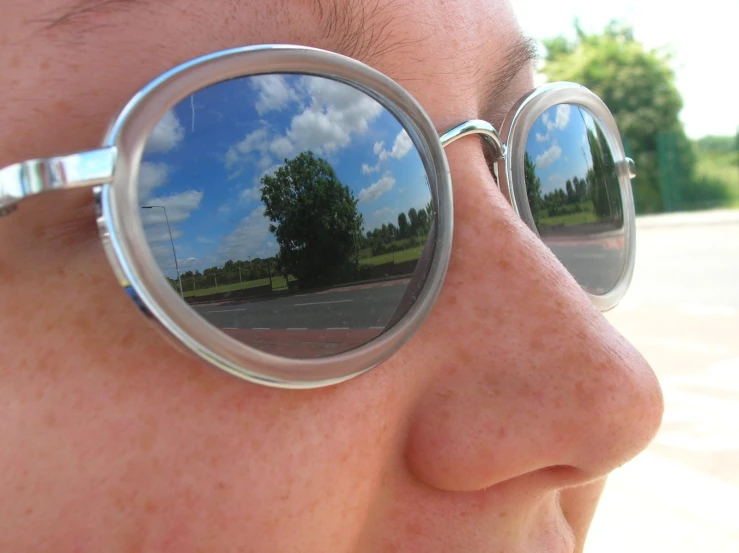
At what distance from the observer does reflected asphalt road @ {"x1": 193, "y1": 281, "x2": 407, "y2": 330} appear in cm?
66

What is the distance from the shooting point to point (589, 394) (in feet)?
2.54

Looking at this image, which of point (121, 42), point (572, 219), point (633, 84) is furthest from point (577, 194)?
point (633, 84)

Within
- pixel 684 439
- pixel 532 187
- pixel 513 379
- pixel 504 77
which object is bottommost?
pixel 684 439

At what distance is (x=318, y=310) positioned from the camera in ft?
2.34

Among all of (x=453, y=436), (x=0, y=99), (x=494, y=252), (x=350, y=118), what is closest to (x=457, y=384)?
(x=453, y=436)

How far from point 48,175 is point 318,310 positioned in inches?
11.4

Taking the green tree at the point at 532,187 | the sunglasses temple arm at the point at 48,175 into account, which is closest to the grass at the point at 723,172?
the green tree at the point at 532,187

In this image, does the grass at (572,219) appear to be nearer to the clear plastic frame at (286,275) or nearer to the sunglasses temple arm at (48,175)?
the clear plastic frame at (286,275)

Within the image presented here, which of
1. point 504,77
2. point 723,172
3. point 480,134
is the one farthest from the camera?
point 723,172

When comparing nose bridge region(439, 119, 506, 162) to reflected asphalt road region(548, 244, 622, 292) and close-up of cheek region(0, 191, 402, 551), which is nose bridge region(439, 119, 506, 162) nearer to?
reflected asphalt road region(548, 244, 622, 292)

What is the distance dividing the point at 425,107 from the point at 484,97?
0.18 metres

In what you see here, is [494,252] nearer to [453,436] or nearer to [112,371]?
[453,436]

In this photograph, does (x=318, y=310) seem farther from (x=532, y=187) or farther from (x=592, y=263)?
(x=592, y=263)

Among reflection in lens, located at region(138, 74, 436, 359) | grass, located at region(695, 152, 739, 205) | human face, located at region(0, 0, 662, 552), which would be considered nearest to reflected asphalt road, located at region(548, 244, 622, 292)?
human face, located at region(0, 0, 662, 552)
